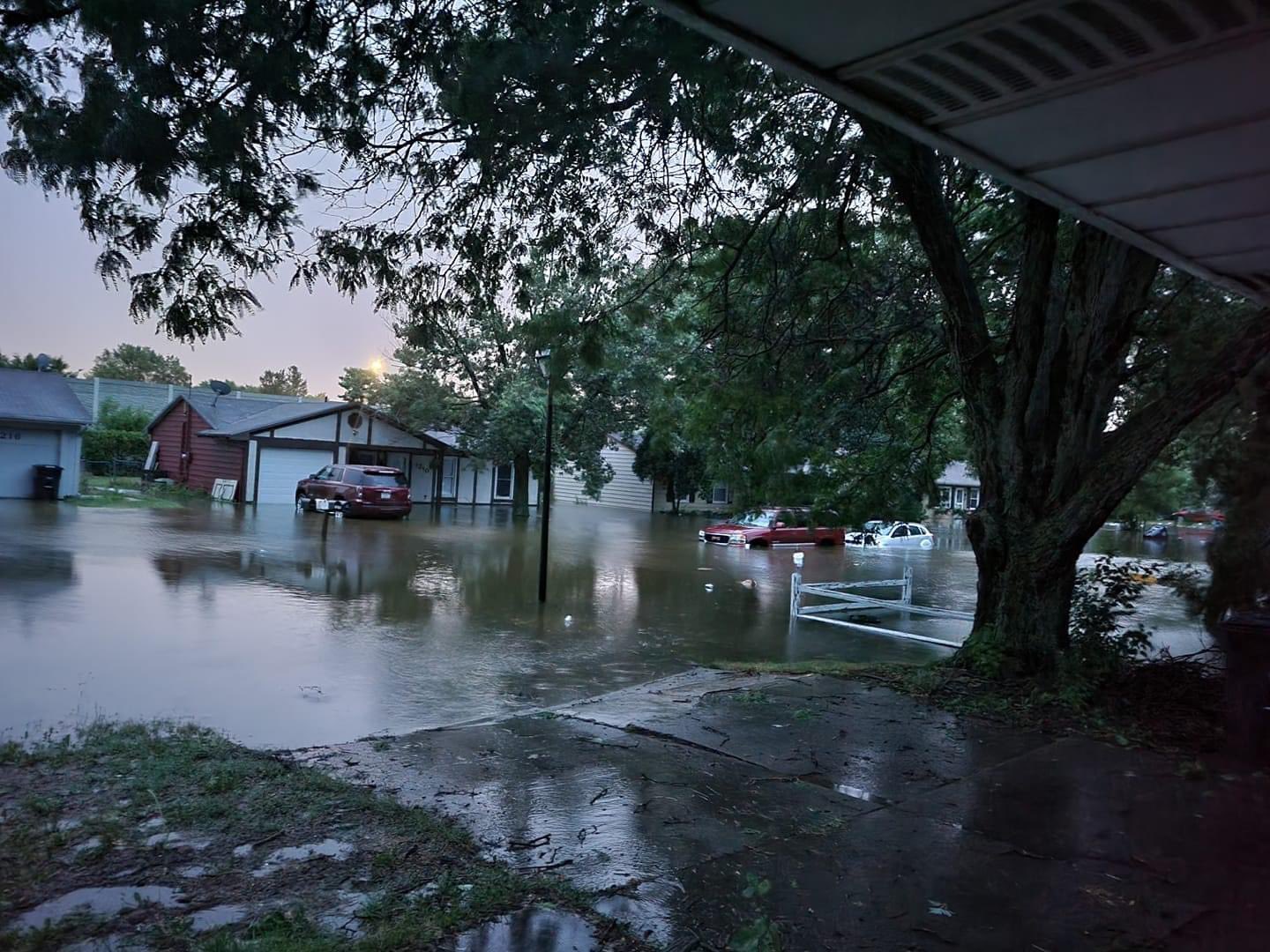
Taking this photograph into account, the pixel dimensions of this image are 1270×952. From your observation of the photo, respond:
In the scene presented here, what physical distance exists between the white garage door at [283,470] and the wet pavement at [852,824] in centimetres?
3013

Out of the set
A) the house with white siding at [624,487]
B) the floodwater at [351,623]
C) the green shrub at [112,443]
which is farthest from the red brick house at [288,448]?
the house with white siding at [624,487]

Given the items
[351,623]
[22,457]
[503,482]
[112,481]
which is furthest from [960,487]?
[351,623]

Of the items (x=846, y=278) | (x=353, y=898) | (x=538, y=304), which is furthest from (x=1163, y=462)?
(x=353, y=898)

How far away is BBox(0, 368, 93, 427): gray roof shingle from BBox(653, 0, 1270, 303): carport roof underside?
30.2 meters

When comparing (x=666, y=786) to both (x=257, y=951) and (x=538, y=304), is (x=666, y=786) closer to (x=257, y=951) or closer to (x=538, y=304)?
(x=257, y=951)

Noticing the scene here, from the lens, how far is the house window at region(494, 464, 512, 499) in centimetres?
4169

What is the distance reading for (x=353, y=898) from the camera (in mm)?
3580

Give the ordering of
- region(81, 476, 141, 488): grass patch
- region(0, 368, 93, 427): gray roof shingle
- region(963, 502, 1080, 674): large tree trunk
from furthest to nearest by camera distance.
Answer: region(81, 476, 141, 488): grass patch < region(0, 368, 93, 427): gray roof shingle < region(963, 502, 1080, 674): large tree trunk

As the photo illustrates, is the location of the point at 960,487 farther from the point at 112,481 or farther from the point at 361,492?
the point at 112,481

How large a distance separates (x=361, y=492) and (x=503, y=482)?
12.3 m

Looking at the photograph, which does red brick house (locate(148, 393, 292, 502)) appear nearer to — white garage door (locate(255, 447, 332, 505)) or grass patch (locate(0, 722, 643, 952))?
white garage door (locate(255, 447, 332, 505))

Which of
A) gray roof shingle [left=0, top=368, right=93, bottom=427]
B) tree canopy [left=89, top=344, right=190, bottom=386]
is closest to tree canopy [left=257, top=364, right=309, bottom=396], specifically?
tree canopy [left=89, top=344, right=190, bottom=386]

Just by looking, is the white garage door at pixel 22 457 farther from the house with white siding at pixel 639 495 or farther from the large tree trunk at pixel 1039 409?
the large tree trunk at pixel 1039 409

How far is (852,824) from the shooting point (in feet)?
14.9
